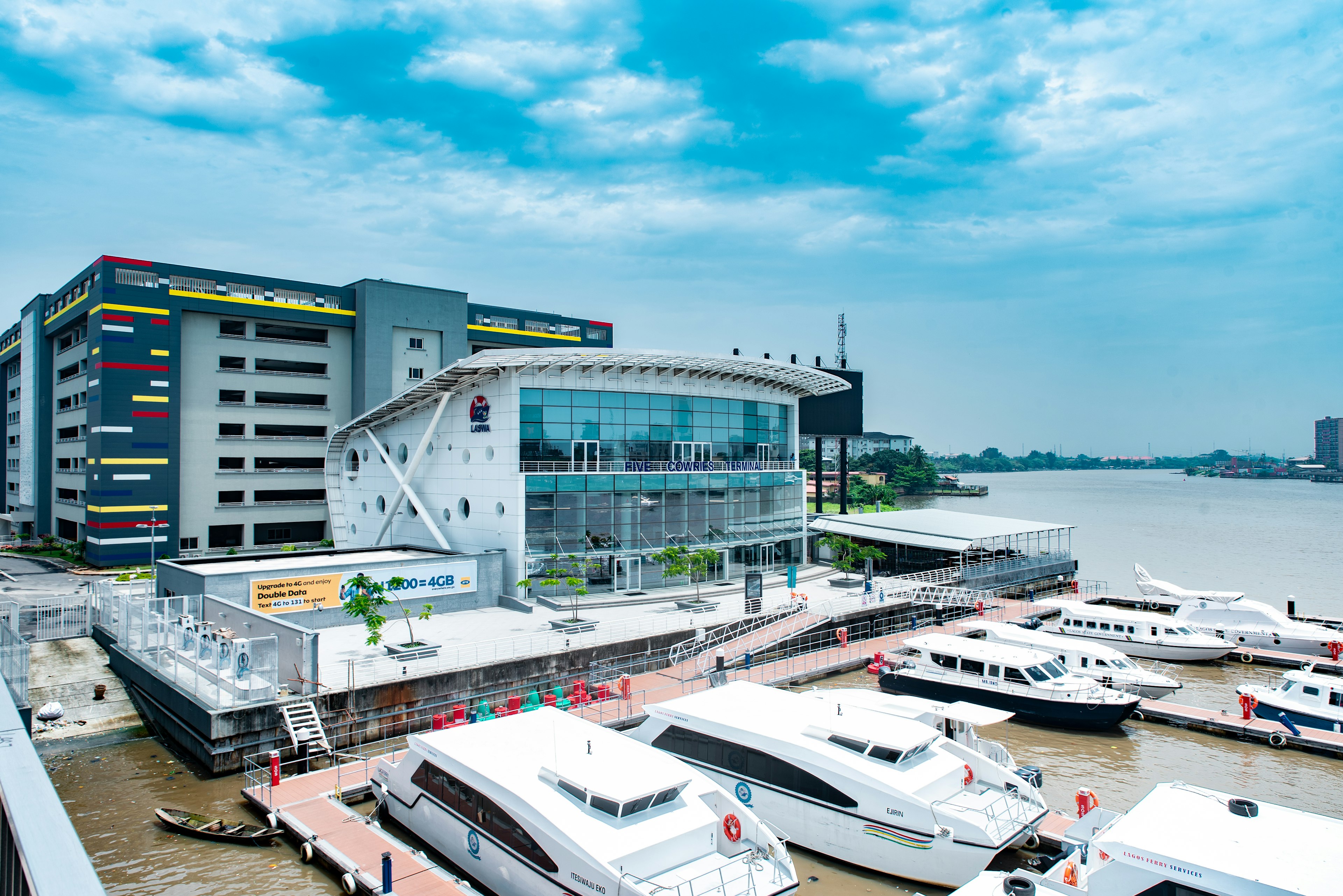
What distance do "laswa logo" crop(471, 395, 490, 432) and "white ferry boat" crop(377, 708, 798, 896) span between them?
21.7 meters

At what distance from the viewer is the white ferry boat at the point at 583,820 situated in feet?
38.3

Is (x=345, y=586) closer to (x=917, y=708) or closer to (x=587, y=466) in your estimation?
(x=587, y=466)

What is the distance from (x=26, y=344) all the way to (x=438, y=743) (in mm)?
71003

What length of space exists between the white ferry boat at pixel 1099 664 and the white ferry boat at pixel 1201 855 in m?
13.2

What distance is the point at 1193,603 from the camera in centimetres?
3462

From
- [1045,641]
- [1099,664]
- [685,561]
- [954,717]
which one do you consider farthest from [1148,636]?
[954,717]

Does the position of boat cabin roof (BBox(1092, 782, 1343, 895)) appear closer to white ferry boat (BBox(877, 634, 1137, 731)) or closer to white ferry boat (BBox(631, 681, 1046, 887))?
white ferry boat (BBox(631, 681, 1046, 887))

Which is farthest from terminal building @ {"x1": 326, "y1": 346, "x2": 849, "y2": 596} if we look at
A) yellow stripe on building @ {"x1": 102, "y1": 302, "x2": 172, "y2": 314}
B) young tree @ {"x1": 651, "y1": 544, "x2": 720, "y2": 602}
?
yellow stripe on building @ {"x1": 102, "y1": 302, "x2": 172, "y2": 314}

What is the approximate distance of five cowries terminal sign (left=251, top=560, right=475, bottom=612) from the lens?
2803 cm

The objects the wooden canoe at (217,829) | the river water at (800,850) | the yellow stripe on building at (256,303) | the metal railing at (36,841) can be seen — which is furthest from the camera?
the yellow stripe on building at (256,303)

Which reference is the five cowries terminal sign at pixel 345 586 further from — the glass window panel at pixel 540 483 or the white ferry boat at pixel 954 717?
the white ferry boat at pixel 954 717

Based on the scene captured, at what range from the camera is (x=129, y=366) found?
1919 inches

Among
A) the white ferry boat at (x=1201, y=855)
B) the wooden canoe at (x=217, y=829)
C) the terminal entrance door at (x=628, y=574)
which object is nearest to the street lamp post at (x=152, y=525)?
the terminal entrance door at (x=628, y=574)

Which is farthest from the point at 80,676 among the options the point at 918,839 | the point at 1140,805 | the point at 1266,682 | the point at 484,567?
the point at 1266,682
